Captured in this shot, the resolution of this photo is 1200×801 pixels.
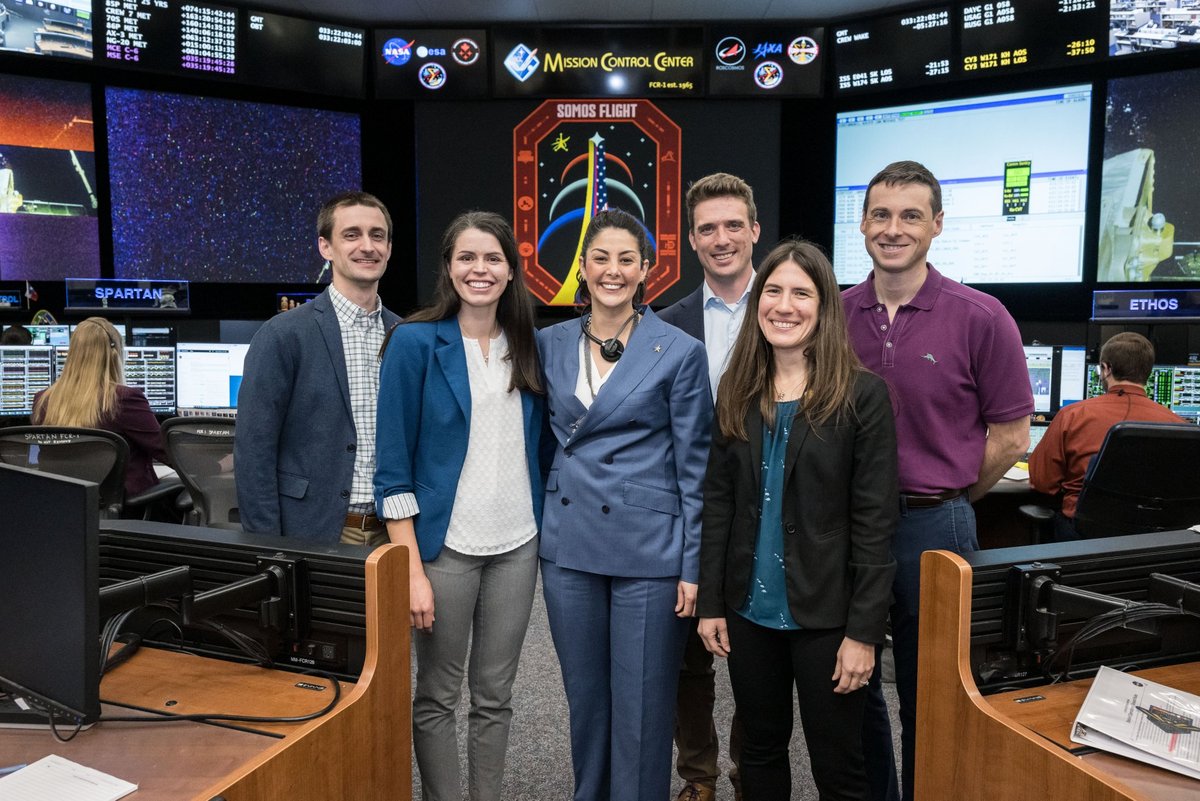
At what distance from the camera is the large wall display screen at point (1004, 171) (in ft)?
15.0

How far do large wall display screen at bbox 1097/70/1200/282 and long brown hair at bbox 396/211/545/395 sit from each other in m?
4.01

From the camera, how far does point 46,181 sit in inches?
186

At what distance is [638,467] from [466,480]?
1.24ft

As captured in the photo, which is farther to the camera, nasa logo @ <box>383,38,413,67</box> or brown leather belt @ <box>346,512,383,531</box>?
nasa logo @ <box>383,38,413,67</box>

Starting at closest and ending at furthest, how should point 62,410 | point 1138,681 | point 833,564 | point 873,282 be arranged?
point 1138,681 < point 833,564 < point 873,282 < point 62,410

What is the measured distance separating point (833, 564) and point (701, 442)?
378mm

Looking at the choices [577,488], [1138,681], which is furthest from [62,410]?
[1138,681]

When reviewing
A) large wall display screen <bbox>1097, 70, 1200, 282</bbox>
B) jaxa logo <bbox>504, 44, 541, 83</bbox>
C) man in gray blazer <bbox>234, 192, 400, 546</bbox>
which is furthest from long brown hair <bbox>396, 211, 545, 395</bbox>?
large wall display screen <bbox>1097, 70, 1200, 282</bbox>

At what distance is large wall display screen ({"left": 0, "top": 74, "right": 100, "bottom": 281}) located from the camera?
15.1 feet

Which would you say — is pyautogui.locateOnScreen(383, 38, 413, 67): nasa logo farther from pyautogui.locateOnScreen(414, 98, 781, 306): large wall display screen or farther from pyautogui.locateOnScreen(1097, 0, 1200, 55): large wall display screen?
pyautogui.locateOnScreen(1097, 0, 1200, 55): large wall display screen

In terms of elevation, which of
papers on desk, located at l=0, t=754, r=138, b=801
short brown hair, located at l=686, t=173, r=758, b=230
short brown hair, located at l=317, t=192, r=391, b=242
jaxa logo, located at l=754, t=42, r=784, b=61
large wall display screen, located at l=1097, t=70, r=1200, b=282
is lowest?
papers on desk, located at l=0, t=754, r=138, b=801

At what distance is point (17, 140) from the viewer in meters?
4.61

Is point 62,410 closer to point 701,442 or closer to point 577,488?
point 577,488

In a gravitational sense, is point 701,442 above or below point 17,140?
below
